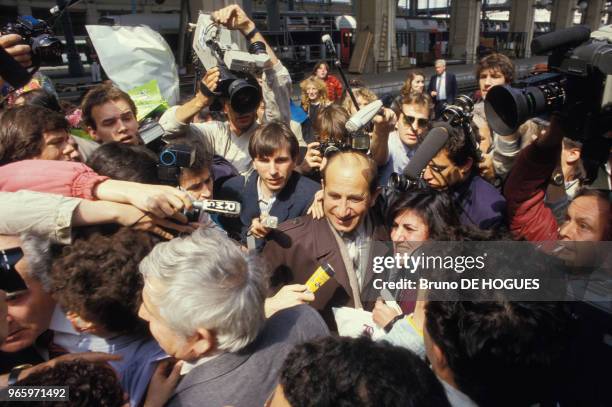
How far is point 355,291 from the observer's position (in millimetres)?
1771

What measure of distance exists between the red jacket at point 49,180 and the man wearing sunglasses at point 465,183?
1.54 m

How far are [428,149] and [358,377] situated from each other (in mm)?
1097

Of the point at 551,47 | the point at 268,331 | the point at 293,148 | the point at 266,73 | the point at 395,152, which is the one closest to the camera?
the point at 268,331

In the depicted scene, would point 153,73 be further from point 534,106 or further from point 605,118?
point 605,118

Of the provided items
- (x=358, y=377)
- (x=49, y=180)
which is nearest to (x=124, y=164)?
(x=49, y=180)

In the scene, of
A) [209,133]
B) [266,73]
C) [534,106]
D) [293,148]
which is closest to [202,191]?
[293,148]

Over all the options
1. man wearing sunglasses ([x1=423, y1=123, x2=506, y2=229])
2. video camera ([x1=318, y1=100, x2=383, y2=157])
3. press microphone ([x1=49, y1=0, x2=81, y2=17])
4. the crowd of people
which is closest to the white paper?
the crowd of people

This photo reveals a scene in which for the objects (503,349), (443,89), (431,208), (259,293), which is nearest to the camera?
(503,349)

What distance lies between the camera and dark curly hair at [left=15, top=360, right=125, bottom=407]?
2.83 ft

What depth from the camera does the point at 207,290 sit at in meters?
1.08

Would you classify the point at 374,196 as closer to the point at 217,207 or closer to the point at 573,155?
the point at 217,207

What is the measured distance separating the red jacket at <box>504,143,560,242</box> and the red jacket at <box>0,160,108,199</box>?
1.74 meters

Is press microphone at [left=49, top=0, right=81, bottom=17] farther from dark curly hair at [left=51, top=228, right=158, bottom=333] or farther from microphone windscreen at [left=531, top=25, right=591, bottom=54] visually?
microphone windscreen at [left=531, top=25, right=591, bottom=54]

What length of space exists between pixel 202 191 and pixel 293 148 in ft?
1.89
